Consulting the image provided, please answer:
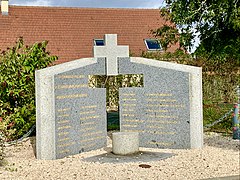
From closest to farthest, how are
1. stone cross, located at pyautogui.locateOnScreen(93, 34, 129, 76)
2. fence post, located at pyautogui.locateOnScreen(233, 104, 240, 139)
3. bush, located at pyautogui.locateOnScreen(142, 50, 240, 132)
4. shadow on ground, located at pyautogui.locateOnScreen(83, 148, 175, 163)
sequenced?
shadow on ground, located at pyautogui.locateOnScreen(83, 148, 175, 163) → stone cross, located at pyautogui.locateOnScreen(93, 34, 129, 76) → fence post, located at pyautogui.locateOnScreen(233, 104, 240, 139) → bush, located at pyautogui.locateOnScreen(142, 50, 240, 132)

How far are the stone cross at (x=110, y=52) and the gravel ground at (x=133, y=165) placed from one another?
5.92 feet

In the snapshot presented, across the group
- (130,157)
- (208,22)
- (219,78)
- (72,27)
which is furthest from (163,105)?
(72,27)

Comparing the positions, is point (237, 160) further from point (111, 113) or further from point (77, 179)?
point (111, 113)

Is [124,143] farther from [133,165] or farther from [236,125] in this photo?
[236,125]

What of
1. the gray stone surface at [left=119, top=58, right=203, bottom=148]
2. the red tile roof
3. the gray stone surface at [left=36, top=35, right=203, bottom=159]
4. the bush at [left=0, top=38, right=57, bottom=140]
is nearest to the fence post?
the gray stone surface at [left=119, top=58, right=203, bottom=148]

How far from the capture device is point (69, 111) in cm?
905

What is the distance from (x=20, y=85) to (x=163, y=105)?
3.93 meters

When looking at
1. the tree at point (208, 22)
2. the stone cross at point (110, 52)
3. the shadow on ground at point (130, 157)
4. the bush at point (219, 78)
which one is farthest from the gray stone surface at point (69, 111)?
the bush at point (219, 78)

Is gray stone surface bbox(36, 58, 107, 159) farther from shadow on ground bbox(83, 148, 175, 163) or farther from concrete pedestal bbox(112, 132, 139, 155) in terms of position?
concrete pedestal bbox(112, 132, 139, 155)

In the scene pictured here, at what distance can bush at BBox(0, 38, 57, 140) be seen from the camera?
11.6 m

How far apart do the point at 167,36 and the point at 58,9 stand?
11417 millimetres

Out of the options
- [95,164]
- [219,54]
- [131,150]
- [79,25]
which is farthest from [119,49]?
[79,25]

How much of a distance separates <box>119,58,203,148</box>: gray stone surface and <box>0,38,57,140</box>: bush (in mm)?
2637

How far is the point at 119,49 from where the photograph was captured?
34.1 ft
